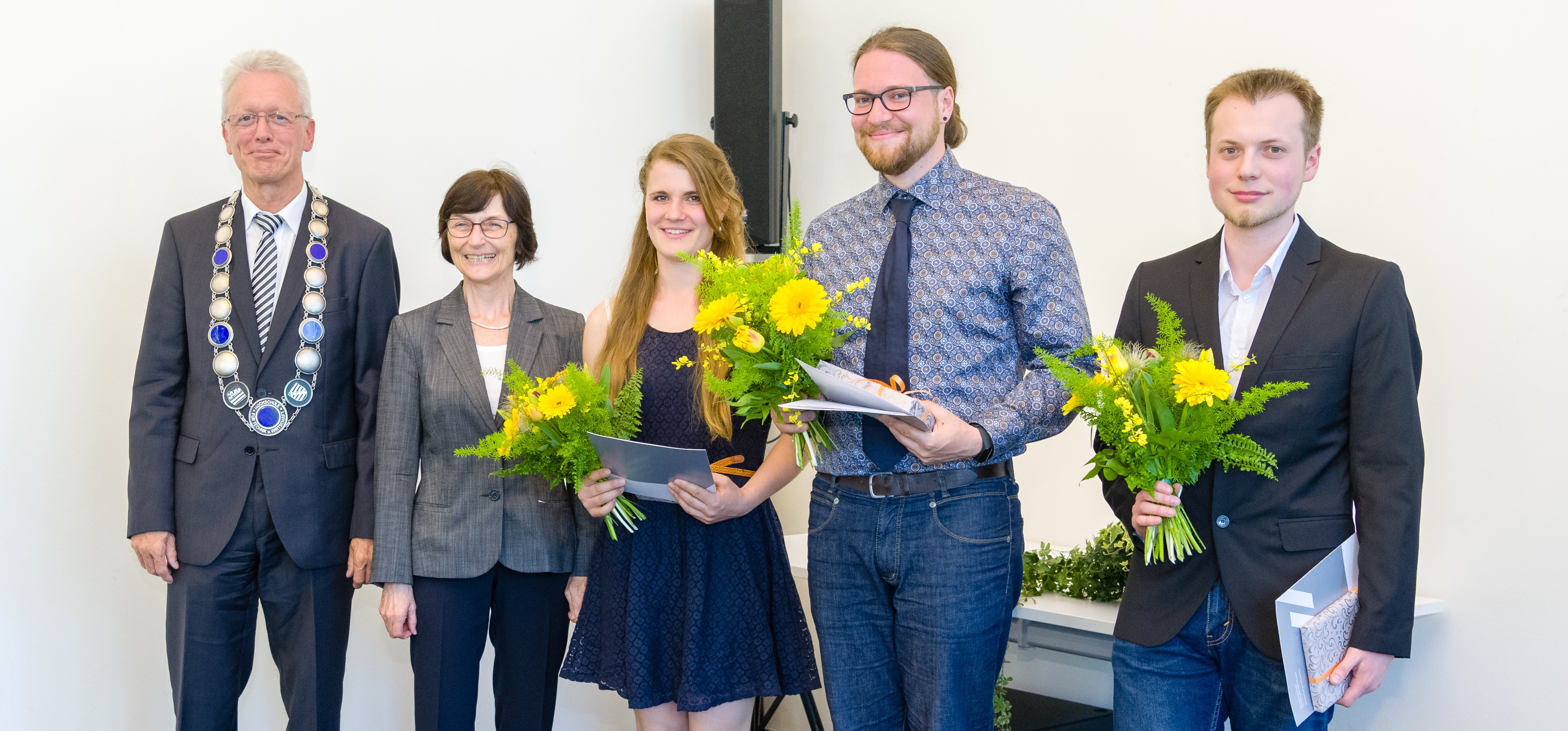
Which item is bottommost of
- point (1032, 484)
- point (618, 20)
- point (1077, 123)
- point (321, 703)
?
point (321, 703)

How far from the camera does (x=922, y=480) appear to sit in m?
2.09

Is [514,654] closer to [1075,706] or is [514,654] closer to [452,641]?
[452,641]

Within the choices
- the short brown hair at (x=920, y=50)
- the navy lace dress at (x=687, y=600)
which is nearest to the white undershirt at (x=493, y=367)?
the navy lace dress at (x=687, y=600)

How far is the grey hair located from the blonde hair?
1017 mm

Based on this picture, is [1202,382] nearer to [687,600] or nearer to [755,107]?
[687,600]

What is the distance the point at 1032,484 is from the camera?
4160mm

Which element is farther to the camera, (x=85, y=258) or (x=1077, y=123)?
(x=1077, y=123)

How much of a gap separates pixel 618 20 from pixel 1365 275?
3637mm

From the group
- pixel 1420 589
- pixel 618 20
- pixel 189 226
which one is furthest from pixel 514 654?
pixel 618 20

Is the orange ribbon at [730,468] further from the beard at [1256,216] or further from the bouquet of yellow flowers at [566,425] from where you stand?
Result: the beard at [1256,216]

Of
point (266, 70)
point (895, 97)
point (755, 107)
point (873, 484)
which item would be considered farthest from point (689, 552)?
point (755, 107)

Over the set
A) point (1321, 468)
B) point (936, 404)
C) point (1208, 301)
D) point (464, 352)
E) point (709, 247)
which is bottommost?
point (1321, 468)

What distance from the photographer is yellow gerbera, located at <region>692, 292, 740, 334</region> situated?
6.48 ft

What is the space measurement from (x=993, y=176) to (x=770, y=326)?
2657mm
